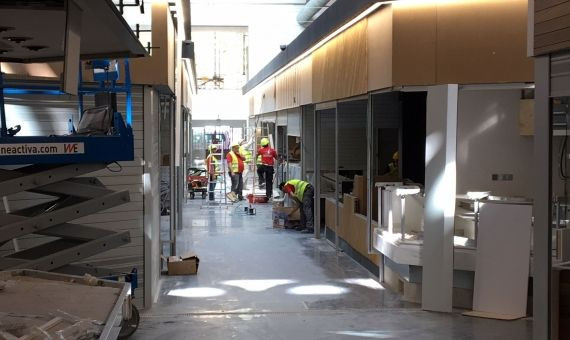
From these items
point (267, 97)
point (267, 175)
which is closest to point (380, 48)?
point (267, 175)

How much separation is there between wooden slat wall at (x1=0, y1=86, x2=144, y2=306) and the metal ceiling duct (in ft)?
54.6

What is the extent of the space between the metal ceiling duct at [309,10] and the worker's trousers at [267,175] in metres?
7.47

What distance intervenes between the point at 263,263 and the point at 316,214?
9.06 ft

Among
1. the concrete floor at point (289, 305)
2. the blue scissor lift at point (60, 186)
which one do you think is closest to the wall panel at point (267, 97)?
the concrete floor at point (289, 305)

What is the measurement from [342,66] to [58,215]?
18.4 ft

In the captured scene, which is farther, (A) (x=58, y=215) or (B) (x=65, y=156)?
(A) (x=58, y=215)

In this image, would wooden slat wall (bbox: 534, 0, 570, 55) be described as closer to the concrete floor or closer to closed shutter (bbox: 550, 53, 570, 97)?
closed shutter (bbox: 550, 53, 570, 97)

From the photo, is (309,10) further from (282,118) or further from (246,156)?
(282,118)

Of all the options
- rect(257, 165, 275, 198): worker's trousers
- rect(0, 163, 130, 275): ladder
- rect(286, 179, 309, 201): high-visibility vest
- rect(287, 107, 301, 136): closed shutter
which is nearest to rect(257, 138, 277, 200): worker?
rect(257, 165, 275, 198): worker's trousers

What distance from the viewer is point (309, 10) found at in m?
24.4

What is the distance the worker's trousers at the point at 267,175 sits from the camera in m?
17.5

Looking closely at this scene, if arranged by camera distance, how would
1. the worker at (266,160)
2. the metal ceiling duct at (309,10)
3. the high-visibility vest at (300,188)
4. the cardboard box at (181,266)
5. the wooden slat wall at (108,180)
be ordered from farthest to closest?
1. the metal ceiling duct at (309,10)
2. the worker at (266,160)
3. the high-visibility vest at (300,188)
4. the cardboard box at (181,266)
5. the wooden slat wall at (108,180)

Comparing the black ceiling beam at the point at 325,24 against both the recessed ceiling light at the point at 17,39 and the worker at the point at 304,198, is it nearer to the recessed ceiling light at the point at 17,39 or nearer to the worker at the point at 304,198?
the worker at the point at 304,198

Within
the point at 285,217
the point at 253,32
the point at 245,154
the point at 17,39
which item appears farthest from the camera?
the point at 253,32
